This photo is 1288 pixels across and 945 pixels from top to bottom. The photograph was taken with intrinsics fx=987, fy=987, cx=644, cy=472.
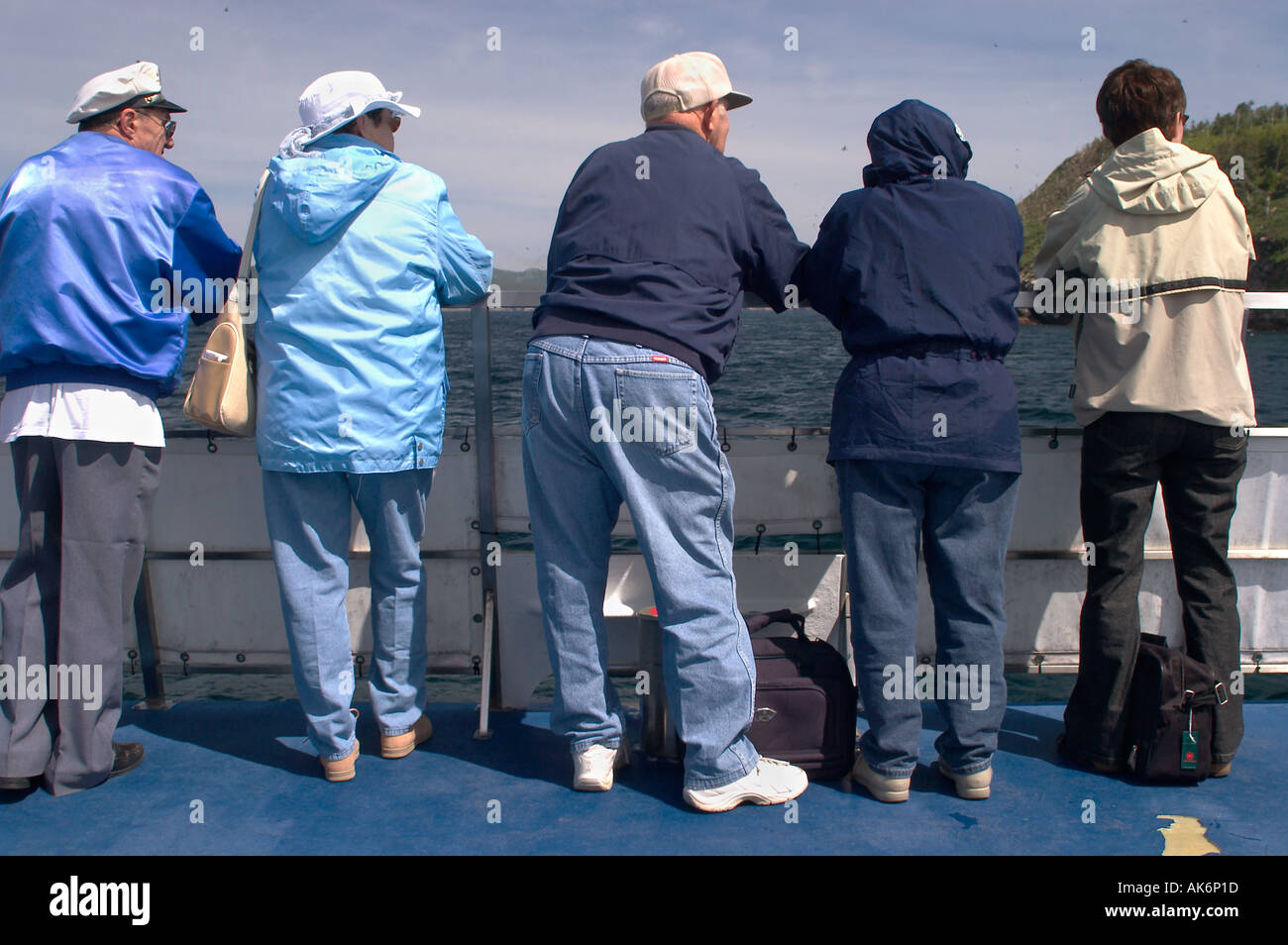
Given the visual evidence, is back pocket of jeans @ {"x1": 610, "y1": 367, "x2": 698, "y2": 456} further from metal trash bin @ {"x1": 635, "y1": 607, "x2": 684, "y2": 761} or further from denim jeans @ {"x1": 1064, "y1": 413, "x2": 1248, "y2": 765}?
denim jeans @ {"x1": 1064, "y1": 413, "x2": 1248, "y2": 765}

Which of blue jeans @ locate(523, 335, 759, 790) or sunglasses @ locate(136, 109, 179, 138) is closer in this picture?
blue jeans @ locate(523, 335, 759, 790)

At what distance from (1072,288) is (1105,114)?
54 centimetres

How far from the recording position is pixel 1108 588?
293 centimetres

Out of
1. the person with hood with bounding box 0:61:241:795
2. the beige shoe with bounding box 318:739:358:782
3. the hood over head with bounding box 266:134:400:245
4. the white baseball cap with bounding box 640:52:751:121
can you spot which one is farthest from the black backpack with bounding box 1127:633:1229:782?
the person with hood with bounding box 0:61:241:795

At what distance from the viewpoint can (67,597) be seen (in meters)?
2.74

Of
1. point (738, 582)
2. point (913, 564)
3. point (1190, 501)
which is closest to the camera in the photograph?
point (913, 564)

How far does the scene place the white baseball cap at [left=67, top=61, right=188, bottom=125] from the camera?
9.23 feet

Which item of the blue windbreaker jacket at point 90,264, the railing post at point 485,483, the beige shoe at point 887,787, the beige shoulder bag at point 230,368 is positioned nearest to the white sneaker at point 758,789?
the beige shoe at point 887,787

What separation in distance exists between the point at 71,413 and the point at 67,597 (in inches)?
20.2

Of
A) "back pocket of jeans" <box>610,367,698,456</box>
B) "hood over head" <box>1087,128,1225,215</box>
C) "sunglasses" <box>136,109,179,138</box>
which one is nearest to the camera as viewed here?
"back pocket of jeans" <box>610,367,698,456</box>

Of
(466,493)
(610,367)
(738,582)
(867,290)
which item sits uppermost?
(867,290)

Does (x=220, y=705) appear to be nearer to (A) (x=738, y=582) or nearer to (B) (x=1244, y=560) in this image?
(A) (x=738, y=582)

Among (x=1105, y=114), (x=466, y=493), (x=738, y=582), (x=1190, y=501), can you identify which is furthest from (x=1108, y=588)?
(x=466, y=493)

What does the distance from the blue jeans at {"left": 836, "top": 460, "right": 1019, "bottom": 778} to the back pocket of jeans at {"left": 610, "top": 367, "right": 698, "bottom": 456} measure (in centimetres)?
51
